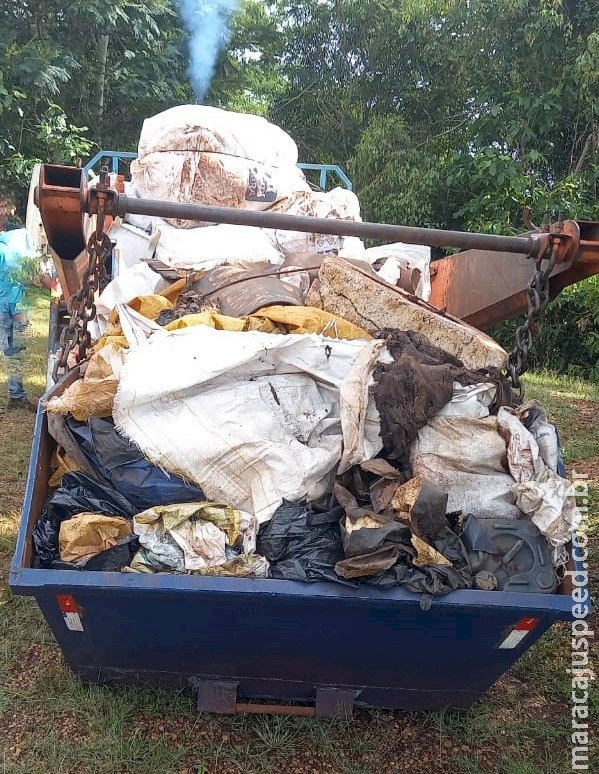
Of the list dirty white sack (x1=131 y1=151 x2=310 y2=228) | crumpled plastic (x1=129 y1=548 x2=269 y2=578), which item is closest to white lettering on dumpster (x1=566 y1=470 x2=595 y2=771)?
crumpled plastic (x1=129 y1=548 x2=269 y2=578)

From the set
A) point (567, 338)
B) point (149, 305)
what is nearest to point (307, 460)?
point (149, 305)

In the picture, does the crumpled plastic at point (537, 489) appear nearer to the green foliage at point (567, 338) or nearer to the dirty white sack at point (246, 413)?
the dirty white sack at point (246, 413)

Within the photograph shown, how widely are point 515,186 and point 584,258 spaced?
22.9 ft

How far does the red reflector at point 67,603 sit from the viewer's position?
6.64 feet

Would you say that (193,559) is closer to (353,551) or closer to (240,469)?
(240,469)

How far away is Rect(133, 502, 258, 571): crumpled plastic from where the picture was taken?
2.10 m

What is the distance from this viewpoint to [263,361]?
2.48m

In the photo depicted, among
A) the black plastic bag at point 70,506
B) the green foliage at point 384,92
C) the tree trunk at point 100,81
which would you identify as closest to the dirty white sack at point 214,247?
the black plastic bag at point 70,506

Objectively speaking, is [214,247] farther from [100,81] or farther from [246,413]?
[100,81]

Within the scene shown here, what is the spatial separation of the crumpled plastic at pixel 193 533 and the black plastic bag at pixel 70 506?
0.12 m

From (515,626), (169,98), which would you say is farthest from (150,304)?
(169,98)

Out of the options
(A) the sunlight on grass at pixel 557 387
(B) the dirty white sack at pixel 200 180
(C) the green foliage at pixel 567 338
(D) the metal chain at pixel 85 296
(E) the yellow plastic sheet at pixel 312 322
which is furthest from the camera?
(C) the green foliage at pixel 567 338

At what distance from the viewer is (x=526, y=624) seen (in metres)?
2.10

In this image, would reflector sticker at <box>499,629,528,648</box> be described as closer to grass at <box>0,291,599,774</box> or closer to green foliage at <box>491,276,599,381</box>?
grass at <box>0,291,599,774</box>
